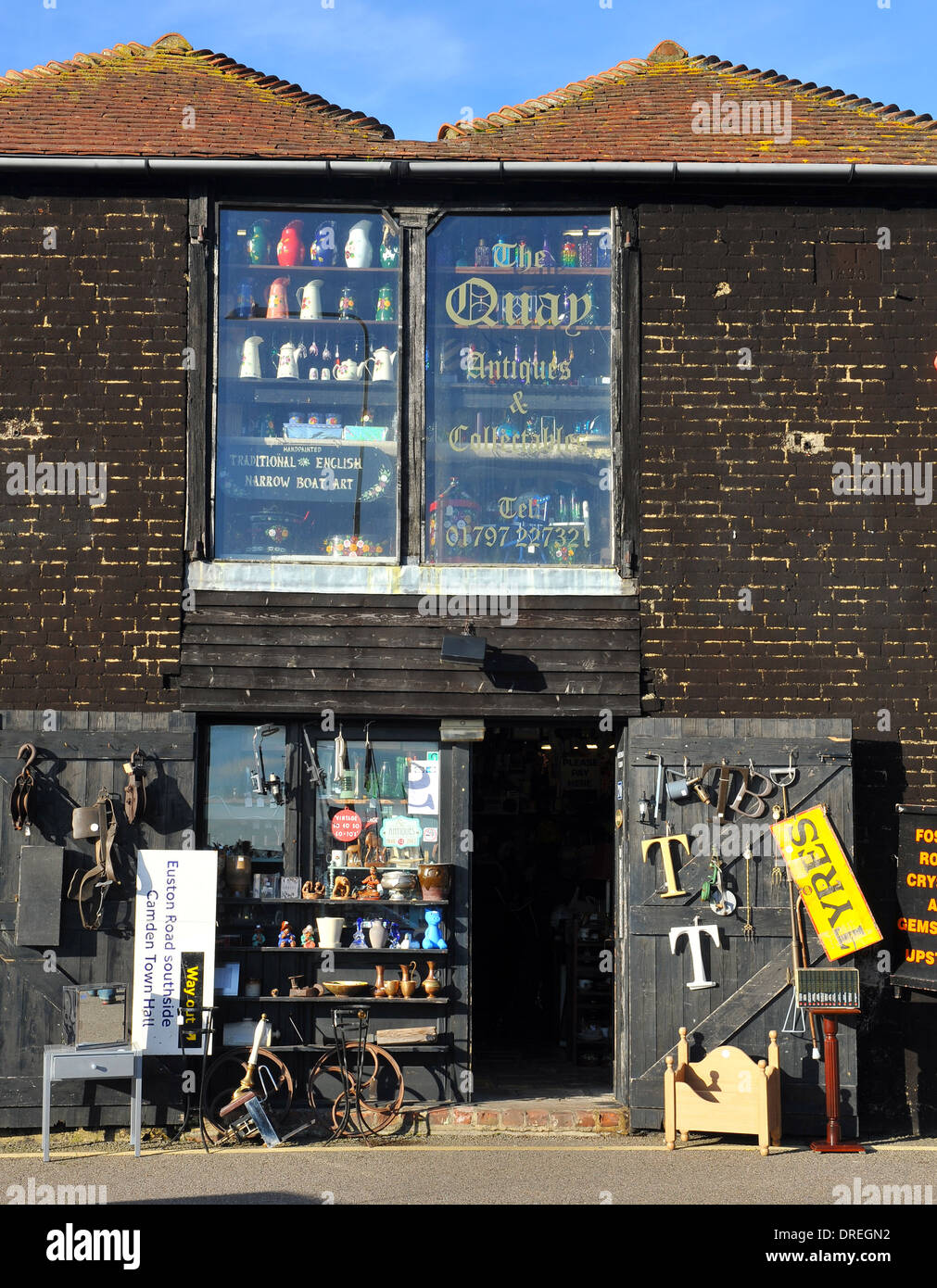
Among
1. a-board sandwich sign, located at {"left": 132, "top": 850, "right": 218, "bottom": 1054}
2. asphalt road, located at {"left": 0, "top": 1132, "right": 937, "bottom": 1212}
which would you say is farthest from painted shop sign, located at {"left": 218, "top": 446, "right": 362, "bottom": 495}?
asphalt road, located at {"left": 0, "top": 1132, "right": 937, "bottom": 1212}

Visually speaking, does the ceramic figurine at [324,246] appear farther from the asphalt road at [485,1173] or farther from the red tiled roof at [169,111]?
the asphalt road at [485,1173]

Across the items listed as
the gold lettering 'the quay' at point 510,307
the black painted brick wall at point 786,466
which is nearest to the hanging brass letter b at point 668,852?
the black painted brick wall at point 786,466

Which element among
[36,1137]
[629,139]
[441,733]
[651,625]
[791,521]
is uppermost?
[629,139]

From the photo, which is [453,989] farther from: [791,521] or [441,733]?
[791,521]

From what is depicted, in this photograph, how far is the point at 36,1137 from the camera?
10.3m

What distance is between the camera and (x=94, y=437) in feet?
36.3

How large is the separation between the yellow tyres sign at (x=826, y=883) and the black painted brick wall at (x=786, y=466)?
0.88 meters

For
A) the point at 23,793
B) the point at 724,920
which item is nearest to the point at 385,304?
the point at 23,793

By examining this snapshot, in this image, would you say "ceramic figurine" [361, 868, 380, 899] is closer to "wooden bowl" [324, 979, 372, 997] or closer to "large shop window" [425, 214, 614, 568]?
"wooden bowl" [324, 979, 372, 997]

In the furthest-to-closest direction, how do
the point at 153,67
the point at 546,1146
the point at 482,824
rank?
the point at 482,824 → the point at 153,67 → the point at 546,1146

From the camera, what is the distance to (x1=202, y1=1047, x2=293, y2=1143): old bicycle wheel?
10352 millimetres

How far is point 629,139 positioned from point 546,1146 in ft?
25.2

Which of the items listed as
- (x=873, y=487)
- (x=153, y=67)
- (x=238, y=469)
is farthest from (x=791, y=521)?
(x=153, y=67)

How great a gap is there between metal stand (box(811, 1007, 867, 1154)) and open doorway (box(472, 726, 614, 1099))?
2.98 meters
